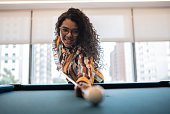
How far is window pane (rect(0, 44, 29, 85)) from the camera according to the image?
3.77m

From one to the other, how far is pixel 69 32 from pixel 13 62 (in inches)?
109

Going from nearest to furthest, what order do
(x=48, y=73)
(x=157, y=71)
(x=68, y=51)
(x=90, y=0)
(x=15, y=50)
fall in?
(x=68, y=51) < (x=90, y=0) < (x=15, y=50) < (x=48, y=73) < (x=157, y=71)

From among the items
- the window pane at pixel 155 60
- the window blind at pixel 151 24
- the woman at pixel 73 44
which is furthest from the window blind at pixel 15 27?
the window pane at pixel 155 60

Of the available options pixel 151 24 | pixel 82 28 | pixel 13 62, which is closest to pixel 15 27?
pixel 13 62

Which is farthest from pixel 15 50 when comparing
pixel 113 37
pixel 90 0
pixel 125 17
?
pixel 125 17

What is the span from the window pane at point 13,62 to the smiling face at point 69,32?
222 cm

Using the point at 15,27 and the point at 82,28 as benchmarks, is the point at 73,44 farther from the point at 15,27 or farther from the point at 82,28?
the point at 15,27

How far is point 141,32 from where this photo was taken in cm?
362

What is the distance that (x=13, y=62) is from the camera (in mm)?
3930

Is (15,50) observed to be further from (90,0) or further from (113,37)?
(113,37)

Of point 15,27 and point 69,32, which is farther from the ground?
point 15,27

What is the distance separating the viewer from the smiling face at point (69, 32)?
5.91 ft

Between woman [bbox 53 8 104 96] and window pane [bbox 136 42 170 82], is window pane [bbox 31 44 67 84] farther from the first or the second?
window pane [bbox 136 42 170 82]

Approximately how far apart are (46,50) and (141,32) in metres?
2.54
